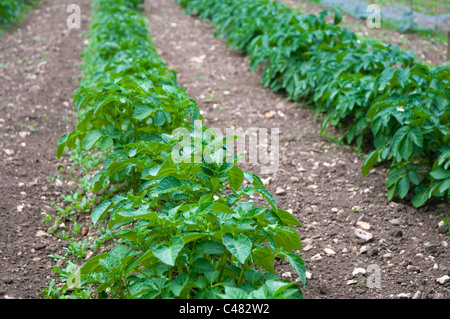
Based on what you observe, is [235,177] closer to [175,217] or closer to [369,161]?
[175,217]

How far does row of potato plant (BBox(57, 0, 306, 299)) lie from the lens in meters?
1.78

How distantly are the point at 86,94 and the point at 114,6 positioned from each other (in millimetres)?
3910

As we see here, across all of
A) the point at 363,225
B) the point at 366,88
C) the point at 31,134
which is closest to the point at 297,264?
the point at 363,225

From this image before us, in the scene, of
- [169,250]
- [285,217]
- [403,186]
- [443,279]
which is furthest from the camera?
[403,186]

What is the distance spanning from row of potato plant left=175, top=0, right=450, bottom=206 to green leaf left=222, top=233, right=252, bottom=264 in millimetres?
1522

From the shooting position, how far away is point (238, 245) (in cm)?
173

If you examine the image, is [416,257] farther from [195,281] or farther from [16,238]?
[16,238]

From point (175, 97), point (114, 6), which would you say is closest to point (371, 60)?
point (175, 97)

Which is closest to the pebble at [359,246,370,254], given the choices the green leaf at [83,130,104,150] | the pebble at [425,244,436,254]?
the pebble at [425,244,436,254]

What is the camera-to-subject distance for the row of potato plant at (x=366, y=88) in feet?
9.70

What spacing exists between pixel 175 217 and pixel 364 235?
4.46ft

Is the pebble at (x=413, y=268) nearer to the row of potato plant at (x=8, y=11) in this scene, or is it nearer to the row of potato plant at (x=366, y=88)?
the row of potato plant at (x=366, y=88)

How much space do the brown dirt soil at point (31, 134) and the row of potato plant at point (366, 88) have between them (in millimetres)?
2056

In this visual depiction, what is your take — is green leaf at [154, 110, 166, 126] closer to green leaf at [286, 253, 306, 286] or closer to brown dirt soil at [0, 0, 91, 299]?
brown dirt soil at [0, 0, 91, 299]
